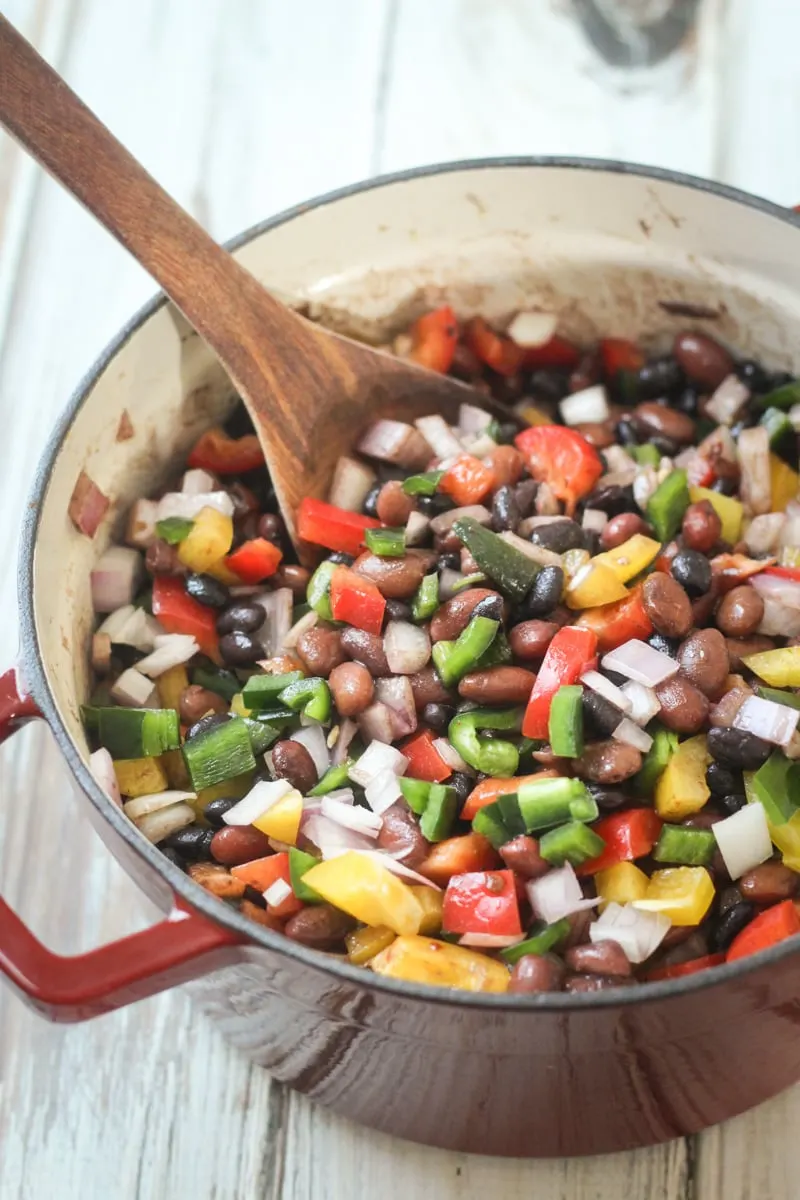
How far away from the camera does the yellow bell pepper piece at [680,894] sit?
5.73ft

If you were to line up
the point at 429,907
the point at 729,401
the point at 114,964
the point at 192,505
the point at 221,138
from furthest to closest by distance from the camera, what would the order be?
the point at 221,138, the point at 729,401, the point at 192,505, the point at 429,907, the point at 114,964

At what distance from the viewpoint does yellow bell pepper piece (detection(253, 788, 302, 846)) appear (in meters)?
1.86

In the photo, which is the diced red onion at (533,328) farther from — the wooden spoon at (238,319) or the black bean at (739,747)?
the black bean at (739,747)

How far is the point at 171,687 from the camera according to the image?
2115mm

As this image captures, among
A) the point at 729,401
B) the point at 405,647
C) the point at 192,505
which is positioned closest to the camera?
the point at 405,647

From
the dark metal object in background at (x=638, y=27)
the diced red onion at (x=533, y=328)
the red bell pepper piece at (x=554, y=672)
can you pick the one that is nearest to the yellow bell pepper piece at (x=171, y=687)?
the red bell pepper piece at (x=554, y=672)

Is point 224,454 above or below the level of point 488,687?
above

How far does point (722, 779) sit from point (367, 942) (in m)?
0.54

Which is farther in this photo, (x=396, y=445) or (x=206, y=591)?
(x=396, y=445)

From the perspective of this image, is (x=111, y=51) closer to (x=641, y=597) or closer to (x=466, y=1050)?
(x=641, y=597)

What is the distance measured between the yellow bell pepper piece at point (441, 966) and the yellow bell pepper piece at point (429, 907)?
0.07 meters

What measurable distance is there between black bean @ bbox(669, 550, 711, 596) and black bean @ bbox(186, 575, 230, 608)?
0.72 meters

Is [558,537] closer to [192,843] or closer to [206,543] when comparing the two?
[206,543]

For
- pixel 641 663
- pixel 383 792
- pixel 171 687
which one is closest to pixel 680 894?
pixel 641 663
